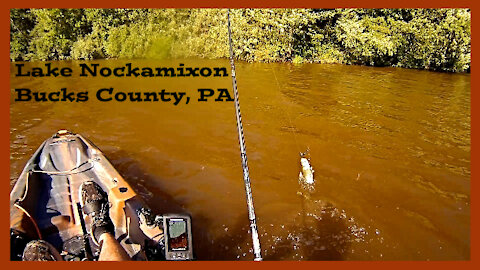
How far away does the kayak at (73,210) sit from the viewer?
4398 millimetres

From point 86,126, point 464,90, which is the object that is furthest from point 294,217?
point 464,90

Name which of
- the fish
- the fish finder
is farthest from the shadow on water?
the fish finder

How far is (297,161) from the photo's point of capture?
321 inches

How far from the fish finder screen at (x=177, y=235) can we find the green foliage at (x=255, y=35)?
20.1 metres

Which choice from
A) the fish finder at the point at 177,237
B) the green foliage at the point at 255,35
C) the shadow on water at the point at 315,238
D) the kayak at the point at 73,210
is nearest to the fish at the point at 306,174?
the shadow on water at the point at 315,238

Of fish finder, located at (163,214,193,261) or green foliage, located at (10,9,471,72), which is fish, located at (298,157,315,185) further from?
green foliage, located at (10,9,471,72)

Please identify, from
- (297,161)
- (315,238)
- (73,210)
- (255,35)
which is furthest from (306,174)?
(255,35)

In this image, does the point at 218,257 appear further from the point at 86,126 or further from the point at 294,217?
A: the point at 86,126

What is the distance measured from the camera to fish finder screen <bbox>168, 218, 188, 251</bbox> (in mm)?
3375

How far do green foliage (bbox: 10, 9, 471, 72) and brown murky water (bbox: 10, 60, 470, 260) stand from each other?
5.76 meters

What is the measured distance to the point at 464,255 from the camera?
5.34 m

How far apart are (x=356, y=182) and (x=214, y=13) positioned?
790 inches

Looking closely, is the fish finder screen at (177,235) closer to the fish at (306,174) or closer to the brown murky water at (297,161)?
the brown murky water at (297,161)

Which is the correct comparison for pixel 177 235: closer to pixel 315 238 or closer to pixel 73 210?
pixel 315 238
